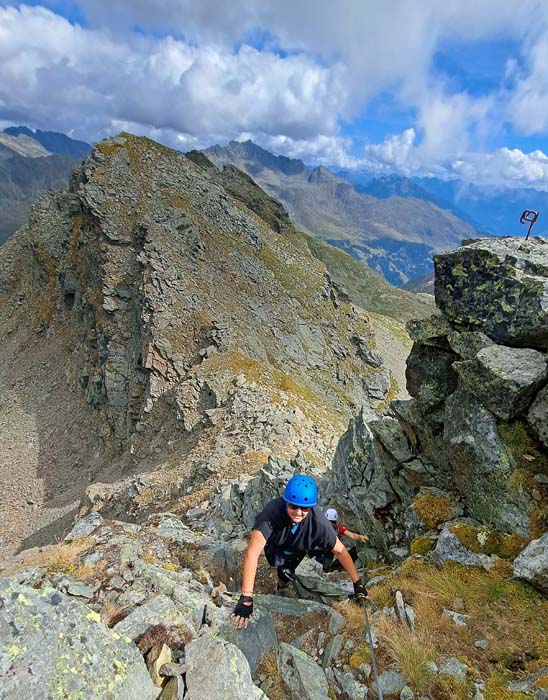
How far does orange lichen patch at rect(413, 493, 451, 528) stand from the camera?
515 inches

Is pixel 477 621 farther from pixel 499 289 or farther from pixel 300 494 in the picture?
pixel 499 289

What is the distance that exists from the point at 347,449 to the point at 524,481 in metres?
9.32

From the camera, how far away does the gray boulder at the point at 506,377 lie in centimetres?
1180

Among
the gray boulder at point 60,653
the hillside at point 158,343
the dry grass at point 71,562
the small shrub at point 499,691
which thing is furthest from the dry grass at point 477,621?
the hillside at point 158,343

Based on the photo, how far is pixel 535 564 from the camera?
9688 mm

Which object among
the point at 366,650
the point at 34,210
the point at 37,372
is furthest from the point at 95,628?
the point at 34,210


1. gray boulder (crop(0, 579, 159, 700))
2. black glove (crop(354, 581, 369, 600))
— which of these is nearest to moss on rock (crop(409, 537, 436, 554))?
black glove (crop(354, 581, 369, 600))

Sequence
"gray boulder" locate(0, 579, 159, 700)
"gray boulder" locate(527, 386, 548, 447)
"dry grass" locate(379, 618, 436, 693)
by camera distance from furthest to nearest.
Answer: "gray boulder" locate(527, 386, 548, 447)
"dry grass" locate(379, 618, 436, 693)
"gray boulder" locate(0, 579, 159, 700)

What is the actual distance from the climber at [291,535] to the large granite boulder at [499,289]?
8.33 metres

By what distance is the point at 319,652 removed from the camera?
9.34 meters

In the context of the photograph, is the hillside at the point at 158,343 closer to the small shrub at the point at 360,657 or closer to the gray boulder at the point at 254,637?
the gray boulder at the point at 254,637

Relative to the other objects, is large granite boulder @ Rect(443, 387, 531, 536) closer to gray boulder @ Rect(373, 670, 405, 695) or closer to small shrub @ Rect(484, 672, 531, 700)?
small shrub @ Rect(484, 672, 531, 700)

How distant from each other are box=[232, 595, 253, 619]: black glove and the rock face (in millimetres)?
5788

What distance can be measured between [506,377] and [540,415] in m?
1.31
